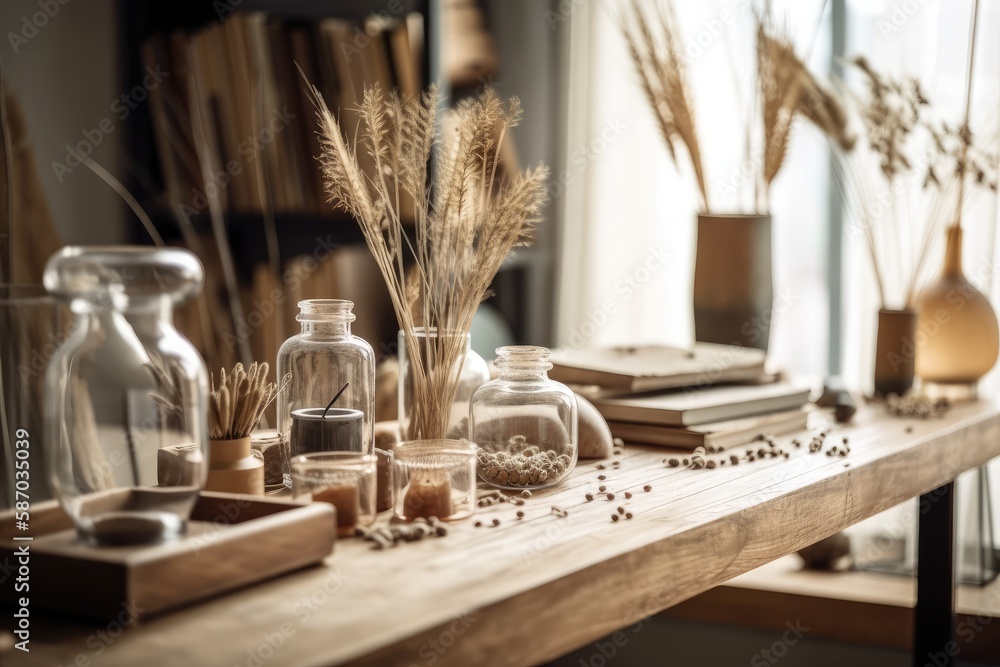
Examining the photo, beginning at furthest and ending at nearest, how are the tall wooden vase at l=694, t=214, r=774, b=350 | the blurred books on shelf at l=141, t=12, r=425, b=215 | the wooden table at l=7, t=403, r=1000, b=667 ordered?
1. the blurred books on shelf at l=141, t=12, r=425, b=215
2. the tall wooden vase at l=694, t=214, r=774, b=350
3. the wooden table at l=7, t=403, r=1000, b=667

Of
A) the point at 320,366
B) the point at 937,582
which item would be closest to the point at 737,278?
the point at 937,582

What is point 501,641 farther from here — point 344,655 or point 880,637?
point 880,637

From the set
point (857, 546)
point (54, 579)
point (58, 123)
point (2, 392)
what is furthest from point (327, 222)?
point (54, 579)

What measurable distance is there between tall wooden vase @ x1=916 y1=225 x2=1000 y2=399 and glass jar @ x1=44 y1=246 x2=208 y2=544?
166 centimetres

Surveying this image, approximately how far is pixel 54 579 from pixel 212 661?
18 centimetres

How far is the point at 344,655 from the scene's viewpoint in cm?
77

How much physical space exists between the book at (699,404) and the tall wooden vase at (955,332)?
0.49m

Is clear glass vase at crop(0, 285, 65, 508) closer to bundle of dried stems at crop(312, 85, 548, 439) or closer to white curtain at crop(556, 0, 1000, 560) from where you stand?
bundle of dried stems at crop(312, 85, 548, 439)

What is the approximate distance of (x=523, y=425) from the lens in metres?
1.33

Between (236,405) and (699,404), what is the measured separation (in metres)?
0.74

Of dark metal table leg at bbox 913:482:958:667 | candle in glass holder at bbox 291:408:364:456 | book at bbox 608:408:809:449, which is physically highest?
candle in glass holder at bbox 291:408:364:456

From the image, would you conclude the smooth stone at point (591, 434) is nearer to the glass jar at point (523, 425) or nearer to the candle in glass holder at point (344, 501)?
the glass jar at point (523, 425)

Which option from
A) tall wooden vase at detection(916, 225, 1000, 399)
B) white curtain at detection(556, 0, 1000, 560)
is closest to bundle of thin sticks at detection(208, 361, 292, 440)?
tall wooden vase at detection(916, 225, 1000, 399)

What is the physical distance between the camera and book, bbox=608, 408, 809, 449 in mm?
1588
